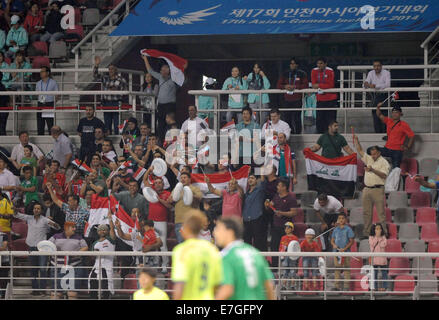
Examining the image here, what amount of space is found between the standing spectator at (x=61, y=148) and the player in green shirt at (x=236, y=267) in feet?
33.6

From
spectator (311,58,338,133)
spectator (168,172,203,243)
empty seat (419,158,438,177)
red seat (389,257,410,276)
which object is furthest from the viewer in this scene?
spectator (311,58,338,133)

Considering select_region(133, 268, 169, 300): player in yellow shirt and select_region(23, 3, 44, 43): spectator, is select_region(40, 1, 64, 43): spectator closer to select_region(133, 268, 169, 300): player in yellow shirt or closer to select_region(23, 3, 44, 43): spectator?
select_region(23, 3, 44, 43): spectator

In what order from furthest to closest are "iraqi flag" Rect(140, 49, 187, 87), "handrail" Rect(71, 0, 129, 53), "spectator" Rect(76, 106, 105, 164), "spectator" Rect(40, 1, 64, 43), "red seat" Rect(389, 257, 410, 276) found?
"spectator" Rect(40, 1, 64, 43) → "handrail" Rect(71, 0, 129, 53) → "iraqi flag" Rect(140, 49, 187, 87) → "spectator" Rect(76, 106, 105, 164) → "red seat" Rect(389, 257, 410, 276)

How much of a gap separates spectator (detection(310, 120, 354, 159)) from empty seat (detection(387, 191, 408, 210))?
95 centimetres

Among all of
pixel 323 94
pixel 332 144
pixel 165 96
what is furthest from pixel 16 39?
pixel 332 144

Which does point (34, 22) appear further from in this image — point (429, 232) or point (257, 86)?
point (429, 232)

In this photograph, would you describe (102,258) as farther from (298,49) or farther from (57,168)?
(298,49)

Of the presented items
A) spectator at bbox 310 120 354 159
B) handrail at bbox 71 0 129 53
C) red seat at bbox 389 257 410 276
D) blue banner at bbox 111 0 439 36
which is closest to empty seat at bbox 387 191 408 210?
spectator at bbox 310 120 354 159

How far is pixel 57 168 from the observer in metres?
17.9

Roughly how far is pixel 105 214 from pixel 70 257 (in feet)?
5.09

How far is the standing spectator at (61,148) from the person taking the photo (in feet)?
61.3

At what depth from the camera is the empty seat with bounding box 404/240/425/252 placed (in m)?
16.0
